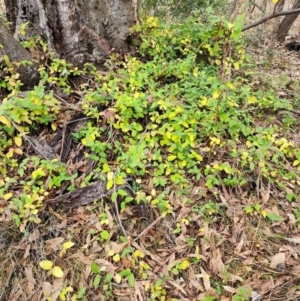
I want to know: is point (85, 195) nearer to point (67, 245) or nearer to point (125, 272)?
point (67, 245)

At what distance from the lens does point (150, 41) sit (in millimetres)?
3271

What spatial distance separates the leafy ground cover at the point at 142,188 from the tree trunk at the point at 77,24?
0.47ft

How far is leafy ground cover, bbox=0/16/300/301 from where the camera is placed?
2.09 m

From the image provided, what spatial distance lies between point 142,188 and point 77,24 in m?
1.71

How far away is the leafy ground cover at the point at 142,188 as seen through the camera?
6.87 ft

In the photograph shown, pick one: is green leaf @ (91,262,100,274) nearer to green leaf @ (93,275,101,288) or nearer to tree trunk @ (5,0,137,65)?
green leaf @ (93,275,101,288)

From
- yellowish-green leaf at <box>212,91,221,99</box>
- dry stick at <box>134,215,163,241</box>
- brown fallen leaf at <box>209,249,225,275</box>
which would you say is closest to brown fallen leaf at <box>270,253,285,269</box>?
brown fallen leaf at <box>209,249,225,275</box>

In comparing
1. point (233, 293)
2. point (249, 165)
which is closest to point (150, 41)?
point (249, 165)

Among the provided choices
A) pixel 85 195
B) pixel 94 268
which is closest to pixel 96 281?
pixel 94 268

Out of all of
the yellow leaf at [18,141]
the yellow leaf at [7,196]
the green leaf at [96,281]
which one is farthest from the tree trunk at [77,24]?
the green leaf at [96,281]

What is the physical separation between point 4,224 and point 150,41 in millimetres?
2281

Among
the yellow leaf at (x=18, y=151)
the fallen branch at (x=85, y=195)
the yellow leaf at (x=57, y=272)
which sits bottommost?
the yellow leaf at (x=57, y=272)

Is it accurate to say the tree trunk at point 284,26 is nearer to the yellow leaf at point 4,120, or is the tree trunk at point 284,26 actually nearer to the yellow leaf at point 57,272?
the yellow leaf at point 4,120

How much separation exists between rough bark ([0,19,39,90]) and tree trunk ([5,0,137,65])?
1.09ft
